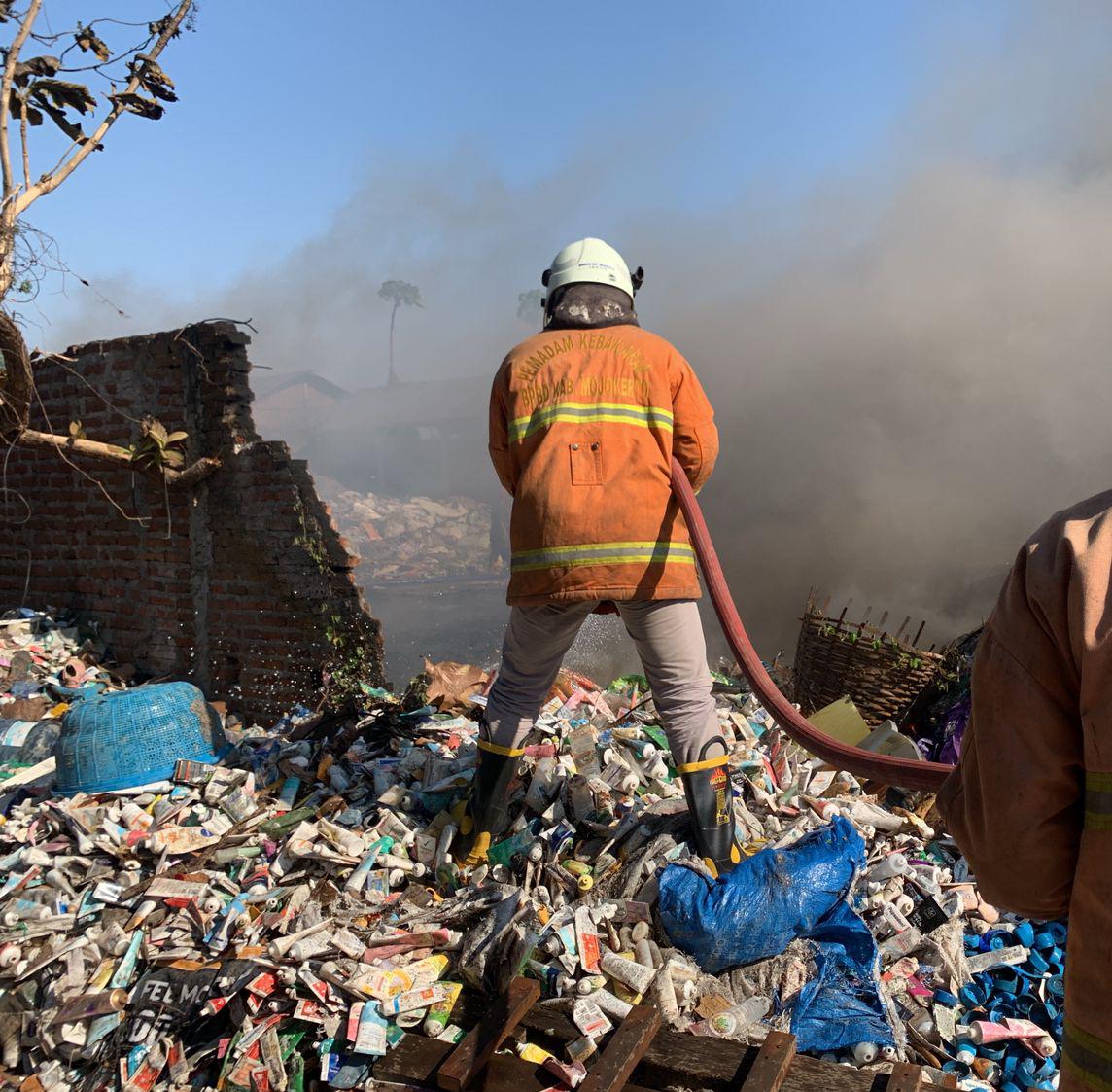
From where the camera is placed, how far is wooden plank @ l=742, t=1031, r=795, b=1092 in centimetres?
216

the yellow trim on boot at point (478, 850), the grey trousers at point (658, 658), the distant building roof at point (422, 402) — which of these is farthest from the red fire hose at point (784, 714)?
the distant building roof at point (422, 402)

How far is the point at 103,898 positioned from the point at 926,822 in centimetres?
337

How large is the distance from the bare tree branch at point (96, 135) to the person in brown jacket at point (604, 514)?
4.44 meters

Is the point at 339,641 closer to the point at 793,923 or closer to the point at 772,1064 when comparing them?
the point at 793,923

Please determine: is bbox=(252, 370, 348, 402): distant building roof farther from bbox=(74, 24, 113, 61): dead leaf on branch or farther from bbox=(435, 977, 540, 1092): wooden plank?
bbox=(435, 977, 540, 1092): wooden plank

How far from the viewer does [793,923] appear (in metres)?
2.80

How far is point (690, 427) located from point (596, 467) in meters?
0.44

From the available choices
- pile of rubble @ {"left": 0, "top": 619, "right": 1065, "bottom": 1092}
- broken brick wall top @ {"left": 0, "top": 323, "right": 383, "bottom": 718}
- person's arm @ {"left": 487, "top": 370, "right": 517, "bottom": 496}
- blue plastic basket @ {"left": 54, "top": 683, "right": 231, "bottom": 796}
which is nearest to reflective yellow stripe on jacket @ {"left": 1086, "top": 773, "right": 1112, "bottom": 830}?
pile of rubble @ {"left": 0, "top": 619, "right": 1065, "bottom": 1092}

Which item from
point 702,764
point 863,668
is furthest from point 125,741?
point 863,668

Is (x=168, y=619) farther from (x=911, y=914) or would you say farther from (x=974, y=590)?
(x=974, y=590)

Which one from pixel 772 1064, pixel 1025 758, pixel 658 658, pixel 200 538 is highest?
pixel 1025 758

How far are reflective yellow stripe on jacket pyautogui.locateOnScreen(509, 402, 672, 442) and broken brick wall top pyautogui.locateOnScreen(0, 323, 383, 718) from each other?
2669mm

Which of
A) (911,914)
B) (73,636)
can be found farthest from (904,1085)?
(73,636)

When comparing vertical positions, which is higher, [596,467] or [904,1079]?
[596,467]
